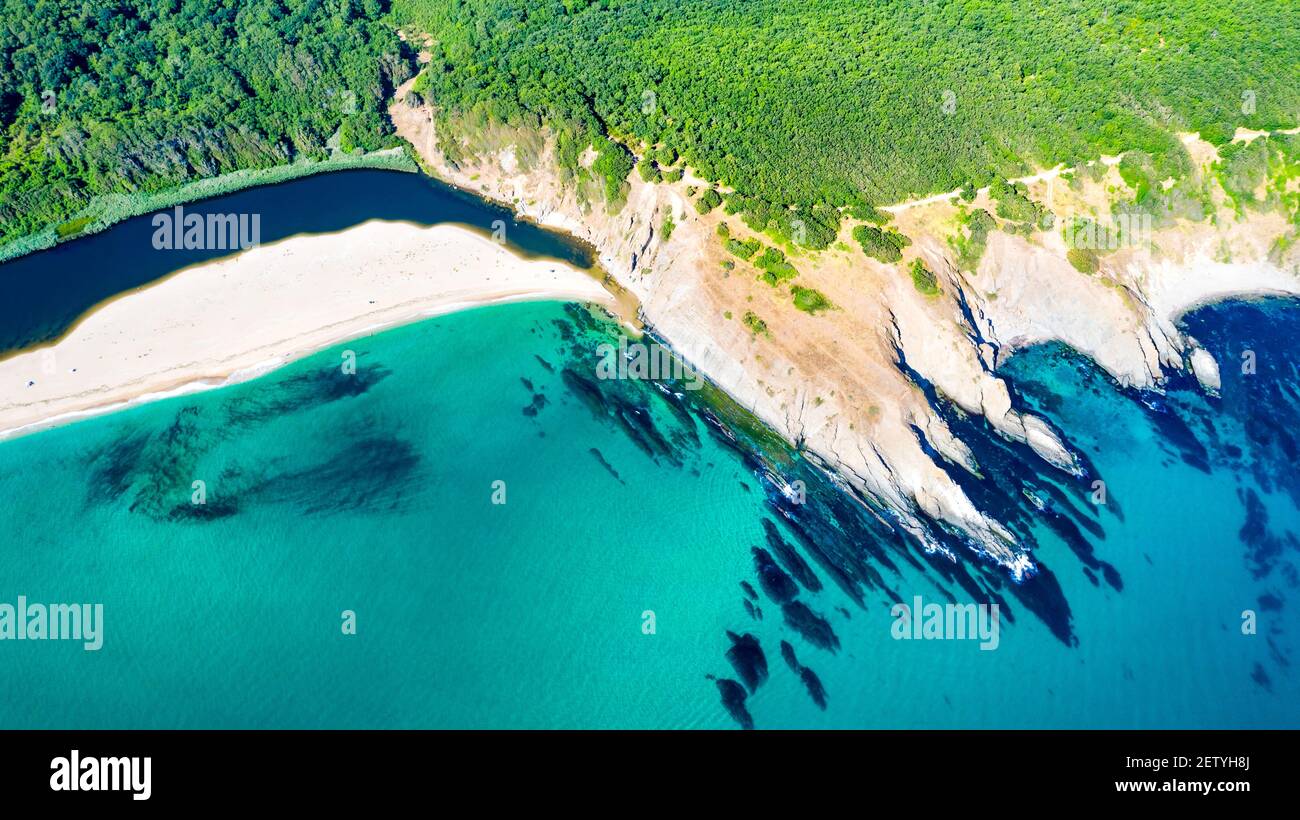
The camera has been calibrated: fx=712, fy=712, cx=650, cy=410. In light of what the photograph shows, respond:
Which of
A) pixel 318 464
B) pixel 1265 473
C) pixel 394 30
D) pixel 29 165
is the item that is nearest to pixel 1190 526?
pixel 1265 473

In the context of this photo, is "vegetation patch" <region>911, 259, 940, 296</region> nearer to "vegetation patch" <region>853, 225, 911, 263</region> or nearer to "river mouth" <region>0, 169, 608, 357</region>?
"vegetation patch" <region>853, 225, 911, 263</region>

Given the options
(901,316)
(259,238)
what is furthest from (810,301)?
(259,238)

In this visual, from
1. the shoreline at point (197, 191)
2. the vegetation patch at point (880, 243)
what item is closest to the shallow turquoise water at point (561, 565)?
the vegetation patch at point (880, 243)

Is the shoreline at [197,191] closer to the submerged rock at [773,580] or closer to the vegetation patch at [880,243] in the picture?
the vegetation patch at [880,243]

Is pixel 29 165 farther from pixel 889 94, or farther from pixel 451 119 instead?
pixel 889 94

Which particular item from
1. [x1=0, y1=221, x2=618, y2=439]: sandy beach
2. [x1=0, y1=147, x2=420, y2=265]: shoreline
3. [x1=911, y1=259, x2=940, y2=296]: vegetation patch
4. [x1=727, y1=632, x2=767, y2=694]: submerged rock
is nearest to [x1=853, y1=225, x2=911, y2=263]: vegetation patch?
[x1=911, y1=259, x2=940, y2=296]: vegetation patch

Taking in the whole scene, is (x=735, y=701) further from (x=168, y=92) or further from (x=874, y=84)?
(x=168, y=92)

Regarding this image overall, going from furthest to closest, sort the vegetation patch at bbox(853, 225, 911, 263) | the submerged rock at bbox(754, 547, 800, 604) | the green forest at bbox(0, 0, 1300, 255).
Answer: the green forest at bbox(0, 0, 1300, 255), the vegetation patch at bbox(853, 225, 911, 263), the submerged rock at bbox(754, 547, 800, 604)
